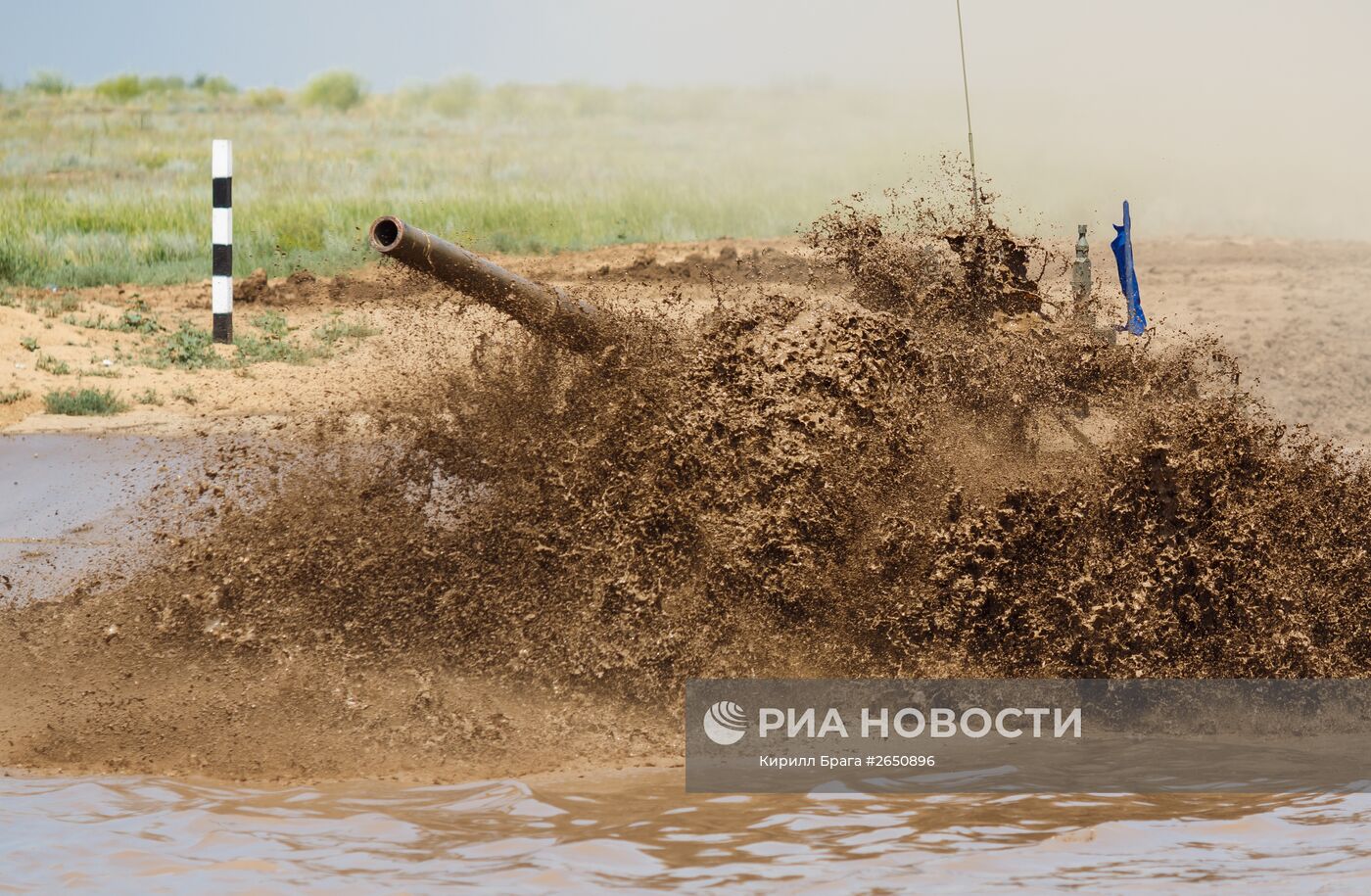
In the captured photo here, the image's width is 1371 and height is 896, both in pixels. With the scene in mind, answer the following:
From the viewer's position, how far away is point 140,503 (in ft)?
27.1

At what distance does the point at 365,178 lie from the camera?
20438mm

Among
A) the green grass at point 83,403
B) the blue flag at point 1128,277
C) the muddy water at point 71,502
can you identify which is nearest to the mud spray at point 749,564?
the blue flag at point 1128,277

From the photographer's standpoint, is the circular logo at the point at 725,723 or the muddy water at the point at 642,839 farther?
the circular logo at the point at 725,723

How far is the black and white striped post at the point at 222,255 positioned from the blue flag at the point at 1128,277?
6.06 metres

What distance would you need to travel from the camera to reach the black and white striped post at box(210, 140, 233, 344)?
11297 millimetres

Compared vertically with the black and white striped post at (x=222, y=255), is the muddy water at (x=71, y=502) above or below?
below

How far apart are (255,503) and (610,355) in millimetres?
1798

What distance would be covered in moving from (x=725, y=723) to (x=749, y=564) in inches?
24.1

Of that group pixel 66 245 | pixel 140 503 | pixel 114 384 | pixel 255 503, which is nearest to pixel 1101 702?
pixel 255 503

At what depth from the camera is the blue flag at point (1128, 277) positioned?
7.39 meters

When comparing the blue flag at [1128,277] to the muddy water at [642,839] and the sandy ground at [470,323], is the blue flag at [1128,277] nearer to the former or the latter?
the sandy ground at [470,323]

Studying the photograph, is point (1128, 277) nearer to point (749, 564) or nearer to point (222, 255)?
point (749, 564)

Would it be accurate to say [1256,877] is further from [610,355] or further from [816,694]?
[610,355]

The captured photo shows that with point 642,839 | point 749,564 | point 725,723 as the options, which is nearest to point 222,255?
point 749,564
